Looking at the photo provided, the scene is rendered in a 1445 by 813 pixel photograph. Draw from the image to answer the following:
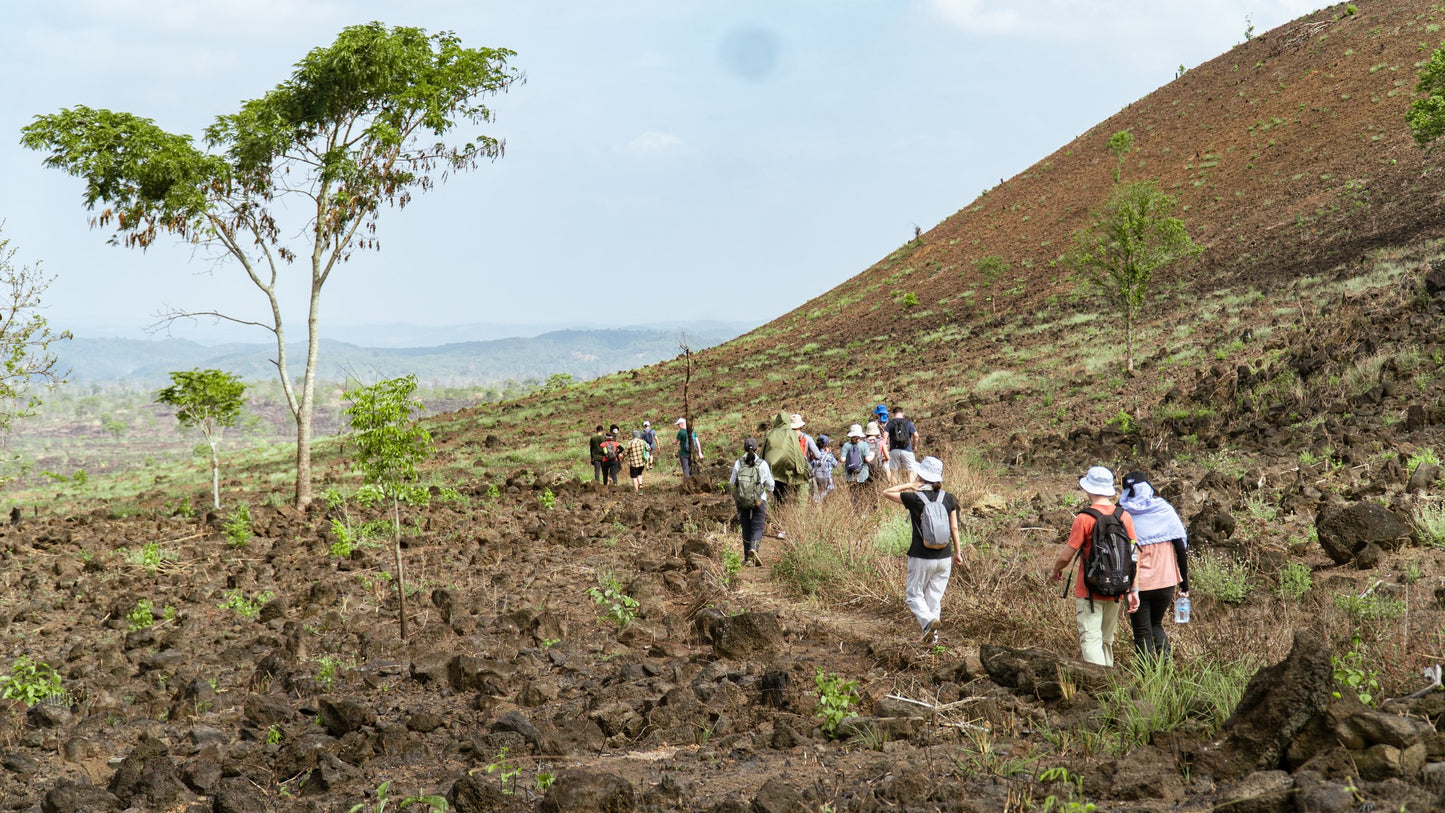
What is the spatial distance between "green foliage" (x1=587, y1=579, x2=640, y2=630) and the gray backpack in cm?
300

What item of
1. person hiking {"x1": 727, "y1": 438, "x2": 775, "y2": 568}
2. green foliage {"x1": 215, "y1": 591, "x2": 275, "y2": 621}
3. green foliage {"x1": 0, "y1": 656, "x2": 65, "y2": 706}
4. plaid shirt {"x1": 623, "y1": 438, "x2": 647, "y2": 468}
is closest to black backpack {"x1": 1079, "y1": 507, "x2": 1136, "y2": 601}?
person hiking {"x1": 727, "y1": 438, "x2": 775, "y2": 568}

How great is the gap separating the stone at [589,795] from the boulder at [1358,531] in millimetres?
6920

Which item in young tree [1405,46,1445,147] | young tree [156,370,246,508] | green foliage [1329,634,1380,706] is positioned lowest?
green foliage [1329,634,1380,706]

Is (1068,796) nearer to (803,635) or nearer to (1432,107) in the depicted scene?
(803,635)

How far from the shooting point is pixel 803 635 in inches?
322

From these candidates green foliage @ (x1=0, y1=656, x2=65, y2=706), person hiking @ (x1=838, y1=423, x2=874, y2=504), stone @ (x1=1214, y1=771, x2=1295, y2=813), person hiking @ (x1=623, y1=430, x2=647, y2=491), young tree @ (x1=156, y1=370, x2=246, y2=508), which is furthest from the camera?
young tree @ (x1=156, y1=370, x2=246, y2=508)

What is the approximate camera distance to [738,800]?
4680mm

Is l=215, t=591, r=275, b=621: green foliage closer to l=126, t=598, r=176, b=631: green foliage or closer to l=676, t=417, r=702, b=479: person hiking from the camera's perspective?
l=126, t=598, r=176, b=631: green foliage

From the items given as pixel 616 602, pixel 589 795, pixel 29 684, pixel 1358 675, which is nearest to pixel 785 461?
pixel 616 602

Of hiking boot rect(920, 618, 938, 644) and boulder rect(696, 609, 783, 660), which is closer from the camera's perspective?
hiking boot rect(920, 618, 938, 644)

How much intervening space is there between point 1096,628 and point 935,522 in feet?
4.89

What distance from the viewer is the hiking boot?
7.42 meters

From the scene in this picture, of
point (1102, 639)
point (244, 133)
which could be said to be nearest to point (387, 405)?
point (1102, 639)

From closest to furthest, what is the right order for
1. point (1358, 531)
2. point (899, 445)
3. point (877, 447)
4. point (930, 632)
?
point (930, 632), point (1358, 531), point (899, 445), point (877, 447)
